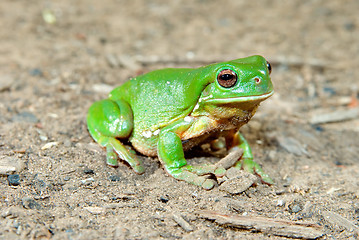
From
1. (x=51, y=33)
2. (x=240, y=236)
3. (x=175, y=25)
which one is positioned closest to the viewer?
(x=240, y=236)

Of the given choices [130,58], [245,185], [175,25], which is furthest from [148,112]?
[175,25]

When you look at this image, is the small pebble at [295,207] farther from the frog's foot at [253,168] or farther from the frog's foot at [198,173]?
the frog's foot at [198,173]

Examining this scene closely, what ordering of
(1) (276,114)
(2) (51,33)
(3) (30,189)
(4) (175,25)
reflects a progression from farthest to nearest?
(4) (175,25) < (2) (51,33) < (1) (276,114) < (3) (30,189)

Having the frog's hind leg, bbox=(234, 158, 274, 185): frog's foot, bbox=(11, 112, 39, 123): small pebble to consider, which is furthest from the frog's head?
bbox=(11, 112, 39, 123): small pebble

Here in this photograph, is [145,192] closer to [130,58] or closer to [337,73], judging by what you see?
[130,58]

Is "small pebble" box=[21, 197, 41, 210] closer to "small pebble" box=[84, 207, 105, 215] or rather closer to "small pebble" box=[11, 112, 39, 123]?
"small pebble" box=[84, 207, 105, 215]

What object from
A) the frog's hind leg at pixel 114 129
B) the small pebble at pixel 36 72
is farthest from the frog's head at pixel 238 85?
the small pebble at pixel 36 72

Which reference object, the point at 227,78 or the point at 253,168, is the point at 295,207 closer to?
the point at 253,168
